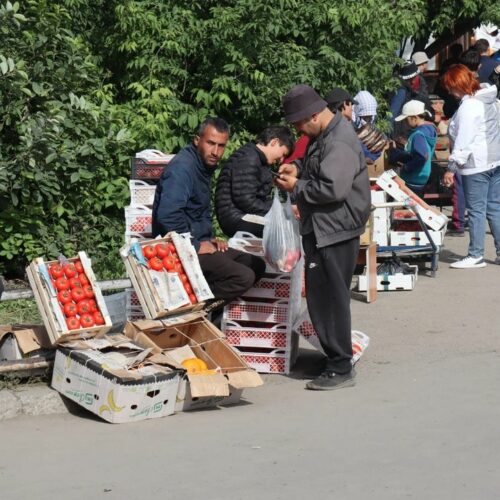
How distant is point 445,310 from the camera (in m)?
9.50

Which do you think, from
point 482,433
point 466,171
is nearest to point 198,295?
point 482,433

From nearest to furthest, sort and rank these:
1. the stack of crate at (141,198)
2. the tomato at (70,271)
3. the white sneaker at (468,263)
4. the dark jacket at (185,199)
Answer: the tomato at (70,271)
the dark jacket at (185,199)
the stack of crate at (141,198)
the white sneaker at (468,263)

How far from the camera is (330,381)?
730 centimetres

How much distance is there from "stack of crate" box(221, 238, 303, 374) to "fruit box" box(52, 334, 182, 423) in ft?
3.39

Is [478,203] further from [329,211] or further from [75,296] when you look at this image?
[75,296]

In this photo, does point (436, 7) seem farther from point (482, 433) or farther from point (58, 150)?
point (482, 433)

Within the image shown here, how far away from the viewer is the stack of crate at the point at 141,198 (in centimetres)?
862

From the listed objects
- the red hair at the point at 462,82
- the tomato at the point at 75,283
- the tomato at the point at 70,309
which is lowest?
the tomato at the point at 70,309

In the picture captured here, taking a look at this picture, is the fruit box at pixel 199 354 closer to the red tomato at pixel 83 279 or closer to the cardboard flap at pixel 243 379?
the cardboard flap at pixel 243 379

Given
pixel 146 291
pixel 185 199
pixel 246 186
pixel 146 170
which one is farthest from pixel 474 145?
pixel 146 291

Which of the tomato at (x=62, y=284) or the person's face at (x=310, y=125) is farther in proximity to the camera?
the person's face at (x=310, y=125)

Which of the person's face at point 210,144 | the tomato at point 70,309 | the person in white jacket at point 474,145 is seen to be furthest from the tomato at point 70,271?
the person in white jacket at point 474,145

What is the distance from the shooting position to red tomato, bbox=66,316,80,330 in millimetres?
6883

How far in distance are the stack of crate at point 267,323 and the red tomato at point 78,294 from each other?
3.86 feet
